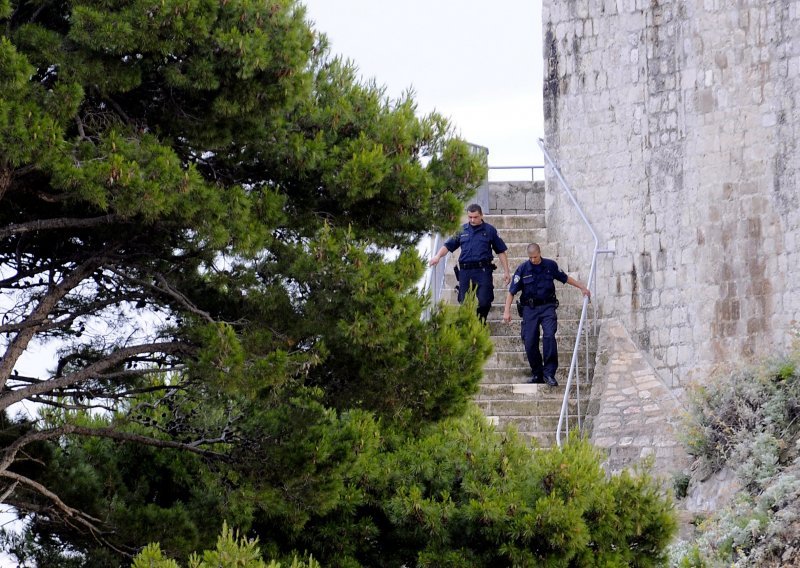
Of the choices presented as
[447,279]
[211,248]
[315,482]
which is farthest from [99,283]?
[447,279]

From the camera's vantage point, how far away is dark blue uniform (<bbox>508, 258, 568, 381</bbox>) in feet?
47.4

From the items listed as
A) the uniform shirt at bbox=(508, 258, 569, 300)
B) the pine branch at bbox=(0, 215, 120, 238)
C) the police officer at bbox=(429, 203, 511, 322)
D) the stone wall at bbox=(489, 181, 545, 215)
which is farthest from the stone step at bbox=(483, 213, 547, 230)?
the pine branch at bbox=(0, 215, 120, 238)

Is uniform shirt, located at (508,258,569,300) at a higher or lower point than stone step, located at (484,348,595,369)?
higher

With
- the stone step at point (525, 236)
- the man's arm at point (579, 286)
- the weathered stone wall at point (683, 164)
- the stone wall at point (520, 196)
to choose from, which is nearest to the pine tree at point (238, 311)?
the man's arm at point (579, 286)

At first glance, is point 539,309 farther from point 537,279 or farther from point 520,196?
point 520,196

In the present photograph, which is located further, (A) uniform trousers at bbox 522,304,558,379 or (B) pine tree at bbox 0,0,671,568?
(A) uniform trousers at bbox 522,304,558,379

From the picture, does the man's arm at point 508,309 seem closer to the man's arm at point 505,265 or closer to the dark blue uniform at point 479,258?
the man's arm at point 505,265

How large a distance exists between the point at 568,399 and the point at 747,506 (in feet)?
9.28

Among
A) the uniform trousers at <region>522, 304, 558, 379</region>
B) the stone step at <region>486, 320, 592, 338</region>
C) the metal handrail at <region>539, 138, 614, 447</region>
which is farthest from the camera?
the stone step at <region>486, 320, 592, 338</region>

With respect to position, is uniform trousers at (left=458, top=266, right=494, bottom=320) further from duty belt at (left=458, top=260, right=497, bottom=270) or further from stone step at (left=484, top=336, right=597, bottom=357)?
stone step at (left=484, top=336, right=597, bottom=357)

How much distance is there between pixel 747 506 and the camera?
11.8 meters

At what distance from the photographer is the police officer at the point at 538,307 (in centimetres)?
1446

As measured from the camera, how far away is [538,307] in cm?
1450

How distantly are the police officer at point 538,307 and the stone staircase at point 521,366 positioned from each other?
0.84ft
